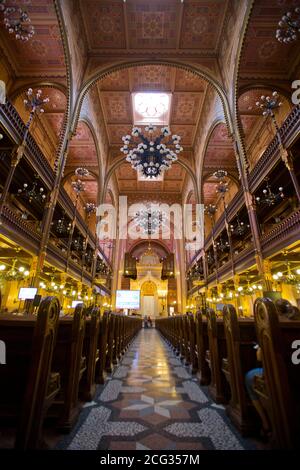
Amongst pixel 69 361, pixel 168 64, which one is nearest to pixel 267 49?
pixel 168 64

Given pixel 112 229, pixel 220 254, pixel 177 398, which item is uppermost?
pixel 112 229

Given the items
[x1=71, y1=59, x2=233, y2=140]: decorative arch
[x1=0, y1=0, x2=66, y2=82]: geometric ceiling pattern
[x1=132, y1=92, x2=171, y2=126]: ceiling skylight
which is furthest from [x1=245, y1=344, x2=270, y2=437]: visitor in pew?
[x1=132, y1=92, x2=171, y2=126]: ceiling skylight

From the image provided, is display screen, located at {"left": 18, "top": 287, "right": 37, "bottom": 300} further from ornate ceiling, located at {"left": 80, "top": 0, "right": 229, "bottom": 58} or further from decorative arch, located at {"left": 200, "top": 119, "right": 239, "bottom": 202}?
ornate ceiling, located at {"left": 80, "top": 0, "right": 229, "bottom": 58}

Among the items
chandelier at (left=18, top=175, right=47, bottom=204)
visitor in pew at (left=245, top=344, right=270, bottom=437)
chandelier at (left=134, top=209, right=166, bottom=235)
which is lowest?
visitor in pew at (left=245, top=344, right=270, bottom=437)

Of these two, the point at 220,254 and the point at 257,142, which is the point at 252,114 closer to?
the point at 257,142

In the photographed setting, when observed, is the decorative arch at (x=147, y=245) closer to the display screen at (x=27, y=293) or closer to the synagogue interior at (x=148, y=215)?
the synagogue interior at (x=148, y=215)

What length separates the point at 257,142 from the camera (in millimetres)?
14891

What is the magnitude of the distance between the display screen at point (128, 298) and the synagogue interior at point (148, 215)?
0.22 metres

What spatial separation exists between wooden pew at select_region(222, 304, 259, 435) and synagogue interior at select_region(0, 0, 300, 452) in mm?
20

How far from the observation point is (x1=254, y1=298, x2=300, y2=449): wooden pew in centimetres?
156

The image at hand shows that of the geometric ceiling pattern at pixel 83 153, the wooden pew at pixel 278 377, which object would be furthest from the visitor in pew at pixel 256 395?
the geometric ceiling pattern at pixel 83 153

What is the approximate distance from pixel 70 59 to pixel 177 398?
1367 cm

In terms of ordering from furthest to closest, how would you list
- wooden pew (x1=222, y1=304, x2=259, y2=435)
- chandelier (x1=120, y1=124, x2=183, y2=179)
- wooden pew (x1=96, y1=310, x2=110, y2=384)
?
chandelier (x1=120, y1=124, x2=183, y2=179)
wooden pew (x1=96, y1=310, x2=110, y2=384)
wooden pew (x1=222, y1=304, x2=259, y2=435)
